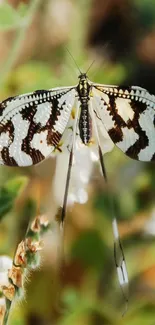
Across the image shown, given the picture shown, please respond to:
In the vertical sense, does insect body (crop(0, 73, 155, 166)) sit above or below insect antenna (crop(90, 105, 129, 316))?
above

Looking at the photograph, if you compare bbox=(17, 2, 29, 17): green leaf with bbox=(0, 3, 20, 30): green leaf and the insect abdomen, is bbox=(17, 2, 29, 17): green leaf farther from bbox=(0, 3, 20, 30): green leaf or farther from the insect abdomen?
the insect abdomen

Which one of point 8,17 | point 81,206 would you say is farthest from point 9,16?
point 81,206

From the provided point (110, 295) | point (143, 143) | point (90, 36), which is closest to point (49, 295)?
point (110, 295)

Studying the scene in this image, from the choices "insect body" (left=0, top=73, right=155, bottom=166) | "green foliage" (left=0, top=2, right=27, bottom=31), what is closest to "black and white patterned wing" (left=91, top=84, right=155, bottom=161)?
"insect body" (left=0, top=73, right=155, bottom=166)

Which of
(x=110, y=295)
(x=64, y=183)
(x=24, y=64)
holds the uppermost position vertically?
(x=24, y=64)

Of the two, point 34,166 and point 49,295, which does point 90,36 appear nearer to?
point 34,166

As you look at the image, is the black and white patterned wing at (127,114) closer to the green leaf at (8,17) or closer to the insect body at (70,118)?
the insect body at (70,118)
